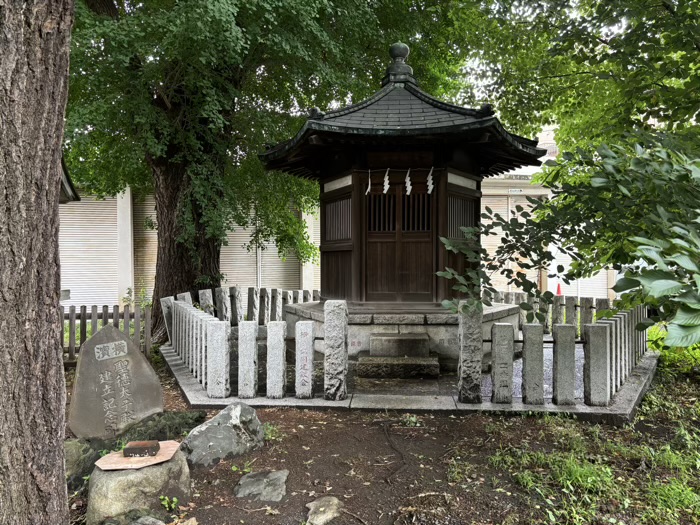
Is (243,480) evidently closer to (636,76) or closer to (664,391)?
(664,391)

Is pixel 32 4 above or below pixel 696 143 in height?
above

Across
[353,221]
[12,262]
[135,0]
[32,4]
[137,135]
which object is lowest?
[12,262]

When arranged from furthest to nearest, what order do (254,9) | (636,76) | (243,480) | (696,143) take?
1. (254,9)
2. (636,76)
3. (696,143)
4. (243,480)

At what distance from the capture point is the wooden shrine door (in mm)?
6855

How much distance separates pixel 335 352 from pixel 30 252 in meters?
3.30

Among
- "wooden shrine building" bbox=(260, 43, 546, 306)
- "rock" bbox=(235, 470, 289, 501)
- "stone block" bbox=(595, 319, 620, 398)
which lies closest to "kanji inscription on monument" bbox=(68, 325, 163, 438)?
"rock" bbox=(235, 470, 289, 501)

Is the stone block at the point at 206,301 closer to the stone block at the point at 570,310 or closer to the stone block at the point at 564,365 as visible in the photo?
the stone block at the point at 564,365

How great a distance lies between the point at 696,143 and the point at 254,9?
5.49 metres

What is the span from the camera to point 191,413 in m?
4.47

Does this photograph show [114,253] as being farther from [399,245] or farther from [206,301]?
[399,245]

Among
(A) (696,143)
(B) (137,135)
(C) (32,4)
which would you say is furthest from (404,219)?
(C) (32,4)

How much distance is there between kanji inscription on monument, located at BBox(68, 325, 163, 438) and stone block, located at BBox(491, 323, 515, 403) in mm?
3402

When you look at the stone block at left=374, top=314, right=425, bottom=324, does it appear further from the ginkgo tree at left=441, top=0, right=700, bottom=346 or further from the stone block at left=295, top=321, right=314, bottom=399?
the stone block at left=295, top=321, right=314, bottom=399

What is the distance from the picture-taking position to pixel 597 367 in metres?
4.67
